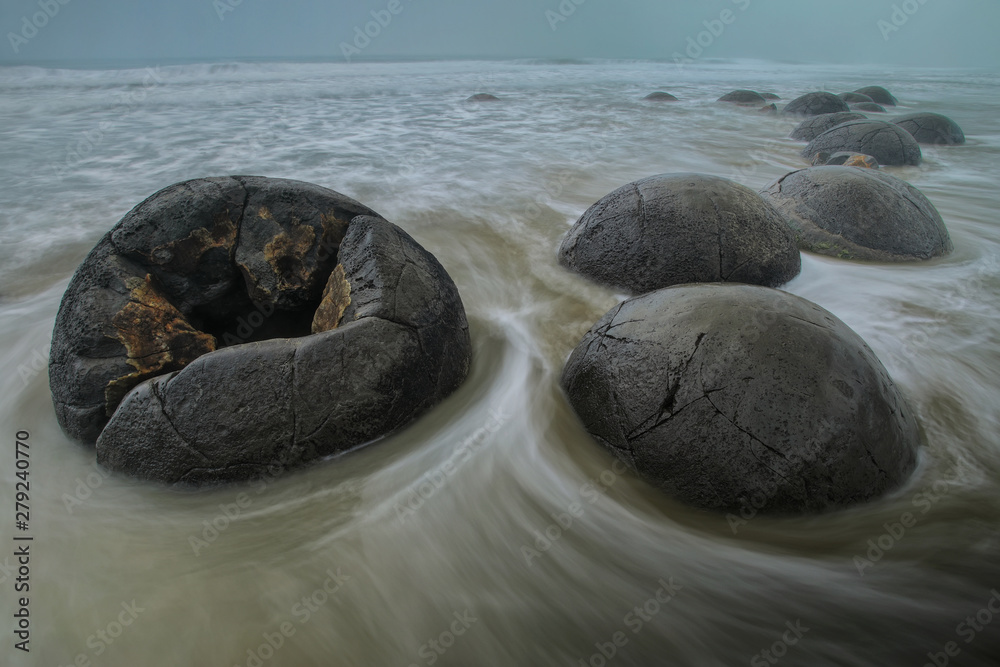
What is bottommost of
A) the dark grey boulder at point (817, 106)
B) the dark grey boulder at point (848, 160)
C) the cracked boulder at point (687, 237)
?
the dark grey boulder at point (817, 106)

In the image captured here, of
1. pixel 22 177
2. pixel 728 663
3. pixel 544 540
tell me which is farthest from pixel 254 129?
pixel 728 663

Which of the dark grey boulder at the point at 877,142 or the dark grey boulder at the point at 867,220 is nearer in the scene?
the dark grey boulder at the point at 867,220

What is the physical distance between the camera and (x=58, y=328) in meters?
2.45

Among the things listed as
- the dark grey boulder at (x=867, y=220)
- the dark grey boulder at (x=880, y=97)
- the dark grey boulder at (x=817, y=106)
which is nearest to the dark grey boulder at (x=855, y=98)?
the dark grey boulder at (x=880, y=97)

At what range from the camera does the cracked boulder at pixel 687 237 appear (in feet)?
11.7

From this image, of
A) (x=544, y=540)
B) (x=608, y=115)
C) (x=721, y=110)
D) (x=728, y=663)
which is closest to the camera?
(x=728, y=663)

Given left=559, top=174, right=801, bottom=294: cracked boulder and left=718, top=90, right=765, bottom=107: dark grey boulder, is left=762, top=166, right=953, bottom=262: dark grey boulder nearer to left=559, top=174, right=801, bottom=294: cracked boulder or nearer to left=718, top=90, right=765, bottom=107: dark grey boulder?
left=559, top=174, right=801, bottom=294: cracked boulder

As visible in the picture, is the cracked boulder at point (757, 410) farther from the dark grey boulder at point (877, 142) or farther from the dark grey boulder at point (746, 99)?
the dark grey boulder at point (746, 99)

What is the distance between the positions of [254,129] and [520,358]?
333 inches

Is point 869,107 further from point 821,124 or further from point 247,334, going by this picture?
point 247,334

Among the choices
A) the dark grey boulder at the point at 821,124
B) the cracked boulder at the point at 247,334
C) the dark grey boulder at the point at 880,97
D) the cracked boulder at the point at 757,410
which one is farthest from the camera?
the dark grey boulder at the point at 880,97

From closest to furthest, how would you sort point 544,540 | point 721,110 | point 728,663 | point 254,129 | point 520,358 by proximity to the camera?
1. point 728,663
2. point 544,540
3. point 520,358
4. point 254,129
5. point 721,110

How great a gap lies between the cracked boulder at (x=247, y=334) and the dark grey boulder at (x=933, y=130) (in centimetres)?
973

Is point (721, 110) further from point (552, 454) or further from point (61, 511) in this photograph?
point (61, 511)
